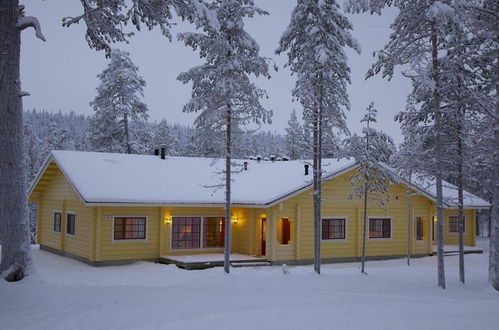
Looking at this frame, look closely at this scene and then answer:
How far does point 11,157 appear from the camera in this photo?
10.0 m

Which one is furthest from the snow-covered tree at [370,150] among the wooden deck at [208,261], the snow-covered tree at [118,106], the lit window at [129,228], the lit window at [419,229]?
the snow-covered tree at [118,106]

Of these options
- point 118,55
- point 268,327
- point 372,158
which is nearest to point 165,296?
point 268,327

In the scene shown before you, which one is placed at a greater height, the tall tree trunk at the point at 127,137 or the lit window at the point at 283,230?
the tall tree trunk at the point at 127,137

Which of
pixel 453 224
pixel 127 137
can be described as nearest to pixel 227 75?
pixel 453 224

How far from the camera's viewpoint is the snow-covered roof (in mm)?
20125

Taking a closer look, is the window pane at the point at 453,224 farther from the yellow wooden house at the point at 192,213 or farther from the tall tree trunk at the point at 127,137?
the tall tree trunk at the point at 127,137

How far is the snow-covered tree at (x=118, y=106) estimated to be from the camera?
35469 millimetres

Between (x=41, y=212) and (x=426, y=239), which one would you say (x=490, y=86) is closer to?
(x=426, y=239)

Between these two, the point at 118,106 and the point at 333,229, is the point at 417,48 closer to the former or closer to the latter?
the point at 333,229

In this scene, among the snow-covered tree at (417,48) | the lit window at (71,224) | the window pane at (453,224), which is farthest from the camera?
the window pane at (453,224)

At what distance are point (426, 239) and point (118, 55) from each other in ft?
77.9

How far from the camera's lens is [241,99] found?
54.4 feet

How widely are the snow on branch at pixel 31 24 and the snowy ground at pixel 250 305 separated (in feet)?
15.9

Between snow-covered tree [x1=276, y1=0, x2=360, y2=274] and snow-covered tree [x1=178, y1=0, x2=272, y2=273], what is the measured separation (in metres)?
1.68
